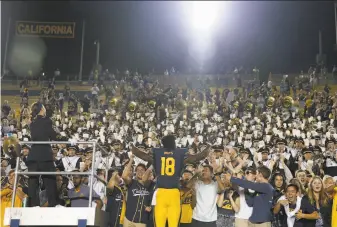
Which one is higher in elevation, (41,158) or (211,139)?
(211,139)

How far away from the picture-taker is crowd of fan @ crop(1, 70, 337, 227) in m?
6.98

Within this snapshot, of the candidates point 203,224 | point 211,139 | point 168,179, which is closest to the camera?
point 168,179

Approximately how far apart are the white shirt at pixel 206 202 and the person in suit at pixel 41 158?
1957 millimetres

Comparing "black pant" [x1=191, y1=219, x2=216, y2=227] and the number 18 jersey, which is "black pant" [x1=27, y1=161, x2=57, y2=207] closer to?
the number 18 jersey

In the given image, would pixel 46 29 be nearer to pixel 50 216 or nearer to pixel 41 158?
pixel 41 158

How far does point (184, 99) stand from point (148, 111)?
1.81 m

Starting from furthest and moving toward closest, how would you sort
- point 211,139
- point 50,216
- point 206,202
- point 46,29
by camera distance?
point 46,29, point 211,139, point 206,202, point 50,216

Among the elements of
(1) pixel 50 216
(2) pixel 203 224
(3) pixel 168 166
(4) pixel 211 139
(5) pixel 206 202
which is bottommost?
(2) pixel 203 224

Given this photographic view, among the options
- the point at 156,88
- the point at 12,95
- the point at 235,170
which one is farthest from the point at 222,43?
the point at 235,170

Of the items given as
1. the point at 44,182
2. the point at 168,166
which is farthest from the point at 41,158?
the point at 168,166

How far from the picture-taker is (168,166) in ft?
20.9

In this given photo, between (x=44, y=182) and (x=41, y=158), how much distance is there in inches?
12.2

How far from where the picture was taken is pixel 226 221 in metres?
7.14

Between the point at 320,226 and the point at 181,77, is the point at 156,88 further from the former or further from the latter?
the point at 320,226
